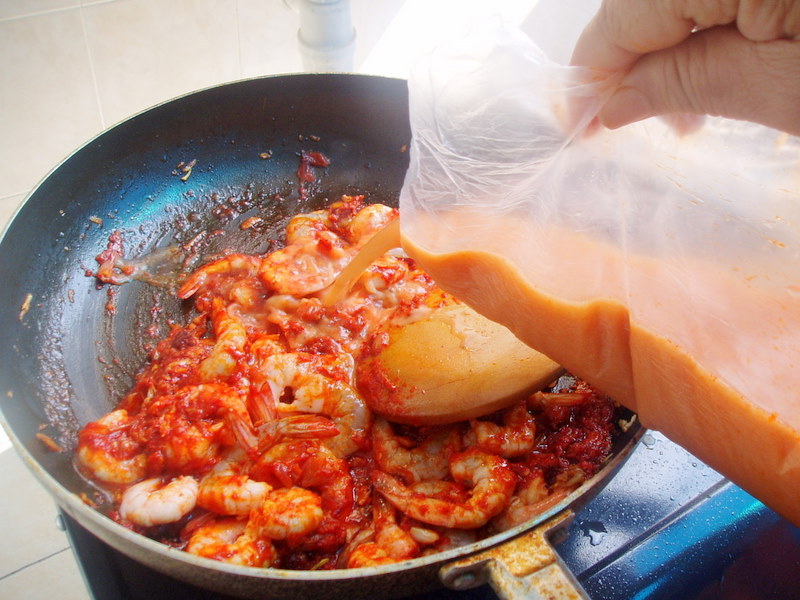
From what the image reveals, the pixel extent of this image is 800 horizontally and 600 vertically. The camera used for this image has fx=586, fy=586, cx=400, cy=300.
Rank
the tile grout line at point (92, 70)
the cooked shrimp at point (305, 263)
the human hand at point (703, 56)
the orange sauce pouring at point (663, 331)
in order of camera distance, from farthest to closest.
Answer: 1. the tile grout line at point (92, 70)
2. the cooked shrimp at point (305, 263)
3. the orange sauce pouring at point (663, 331)
4. the human hand at point (703, 56)

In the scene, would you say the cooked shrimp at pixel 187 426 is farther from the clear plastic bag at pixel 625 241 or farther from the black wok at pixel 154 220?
the clear plastic bag at pixel 625 241

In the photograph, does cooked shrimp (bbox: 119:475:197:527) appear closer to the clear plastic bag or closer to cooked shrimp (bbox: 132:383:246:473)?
cooked shrimp (bbox: 132:383:246:473)

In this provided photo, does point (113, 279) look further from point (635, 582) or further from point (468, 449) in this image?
point (635, 582)

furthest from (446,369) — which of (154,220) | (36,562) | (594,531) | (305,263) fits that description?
(36,562)

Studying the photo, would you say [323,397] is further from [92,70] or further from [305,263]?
[92,70]

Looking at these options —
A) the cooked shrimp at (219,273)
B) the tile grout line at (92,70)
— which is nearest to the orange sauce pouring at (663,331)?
the cooked shrimp at (219,273)

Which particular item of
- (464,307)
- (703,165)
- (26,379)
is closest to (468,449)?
(464,307)

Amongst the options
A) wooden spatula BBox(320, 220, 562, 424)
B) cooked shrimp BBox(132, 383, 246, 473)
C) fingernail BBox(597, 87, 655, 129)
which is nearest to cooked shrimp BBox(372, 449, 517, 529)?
wooden spatula BBox(320, 220, 562, 424)
